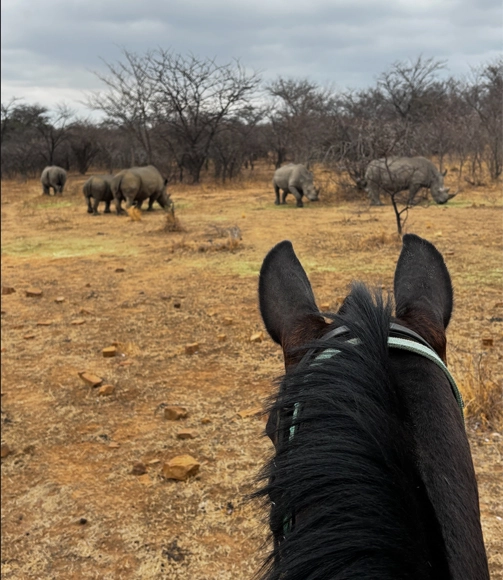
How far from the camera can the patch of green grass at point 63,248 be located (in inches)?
391

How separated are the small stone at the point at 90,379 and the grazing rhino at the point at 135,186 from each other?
40.3 ft

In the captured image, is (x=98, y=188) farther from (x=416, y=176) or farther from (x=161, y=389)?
(x=161, y=389)

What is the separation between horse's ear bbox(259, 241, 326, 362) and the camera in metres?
1.28

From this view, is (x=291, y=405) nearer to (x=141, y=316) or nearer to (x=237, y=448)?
(x=237, y=448)

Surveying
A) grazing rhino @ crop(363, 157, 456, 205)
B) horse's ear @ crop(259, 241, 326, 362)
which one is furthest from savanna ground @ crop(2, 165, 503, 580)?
grazing rhino @ crop(363, 157, 456, 205)

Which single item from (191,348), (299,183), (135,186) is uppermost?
(299,183)

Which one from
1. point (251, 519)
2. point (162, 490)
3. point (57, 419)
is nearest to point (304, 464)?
point (251, 519)

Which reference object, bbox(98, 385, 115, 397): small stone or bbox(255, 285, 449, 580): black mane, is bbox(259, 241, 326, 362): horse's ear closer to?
bbox(255, 285, 449, 580): black mane

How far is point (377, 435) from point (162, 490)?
7.94 feet

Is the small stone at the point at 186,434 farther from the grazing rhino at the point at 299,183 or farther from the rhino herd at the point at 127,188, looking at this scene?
the rhino herd at the point at 127,188

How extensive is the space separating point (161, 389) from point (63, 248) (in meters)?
7.27

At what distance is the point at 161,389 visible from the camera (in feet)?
13.6

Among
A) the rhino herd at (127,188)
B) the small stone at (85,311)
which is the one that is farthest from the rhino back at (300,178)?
the small stone at (85,311)

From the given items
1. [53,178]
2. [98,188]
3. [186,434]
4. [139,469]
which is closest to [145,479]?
[139,469]
